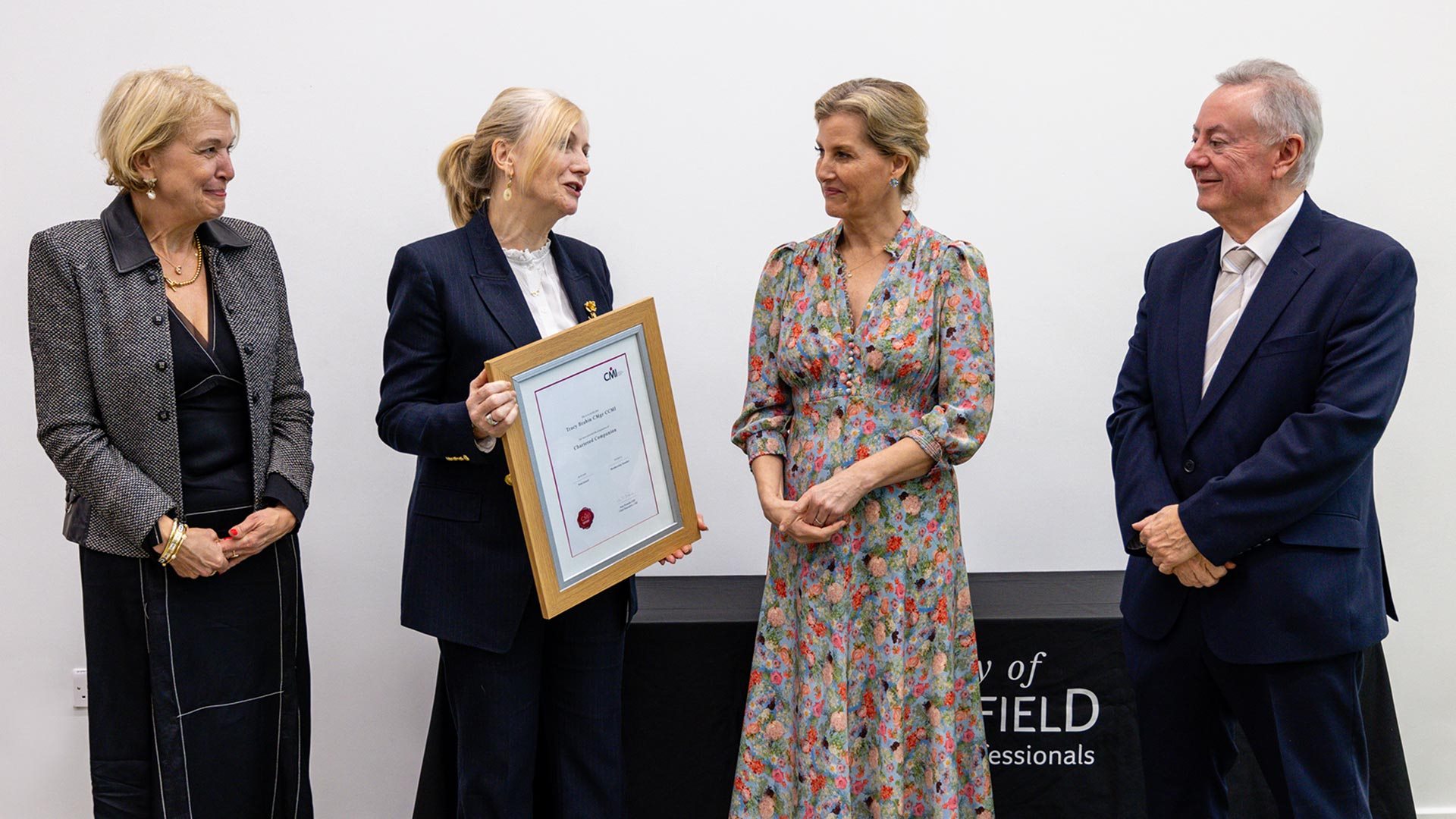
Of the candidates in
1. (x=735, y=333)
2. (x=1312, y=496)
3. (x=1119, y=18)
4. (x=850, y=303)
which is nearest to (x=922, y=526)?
(x=850, y=303)

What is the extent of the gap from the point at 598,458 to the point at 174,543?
787 millimetres

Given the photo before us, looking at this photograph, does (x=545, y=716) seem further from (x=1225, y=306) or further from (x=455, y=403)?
(x=1225, y=306)

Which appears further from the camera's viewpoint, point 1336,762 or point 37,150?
point 37,150

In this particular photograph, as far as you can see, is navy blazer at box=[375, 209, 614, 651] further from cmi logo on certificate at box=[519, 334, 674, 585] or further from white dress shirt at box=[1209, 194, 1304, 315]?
white dress shirt at box=[1209, 194, 1304, 315]

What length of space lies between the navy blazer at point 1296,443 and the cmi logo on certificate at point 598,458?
913 mm

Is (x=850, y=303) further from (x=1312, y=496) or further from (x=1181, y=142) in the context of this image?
(x=1181, y=142)

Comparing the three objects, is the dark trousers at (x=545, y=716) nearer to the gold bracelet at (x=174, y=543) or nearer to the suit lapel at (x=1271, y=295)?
the gold bracelet at (x=174, y=543)

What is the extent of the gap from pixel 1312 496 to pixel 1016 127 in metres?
1.67

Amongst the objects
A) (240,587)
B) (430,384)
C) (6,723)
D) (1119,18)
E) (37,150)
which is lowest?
(6,723)

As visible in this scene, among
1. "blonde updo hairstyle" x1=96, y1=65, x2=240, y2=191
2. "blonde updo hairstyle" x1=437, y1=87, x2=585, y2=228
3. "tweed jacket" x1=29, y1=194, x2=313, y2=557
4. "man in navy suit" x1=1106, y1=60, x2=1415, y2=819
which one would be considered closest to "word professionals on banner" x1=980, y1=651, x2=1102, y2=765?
"man in navy suit" x1=1106, y1=60, x2=1415, y2=819

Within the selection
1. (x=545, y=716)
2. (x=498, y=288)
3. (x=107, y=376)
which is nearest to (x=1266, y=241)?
(x=498, y=288)

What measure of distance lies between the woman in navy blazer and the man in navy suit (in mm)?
1080

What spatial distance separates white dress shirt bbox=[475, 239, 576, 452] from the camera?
7.17 ft

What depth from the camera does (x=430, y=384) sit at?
2.11 metres
